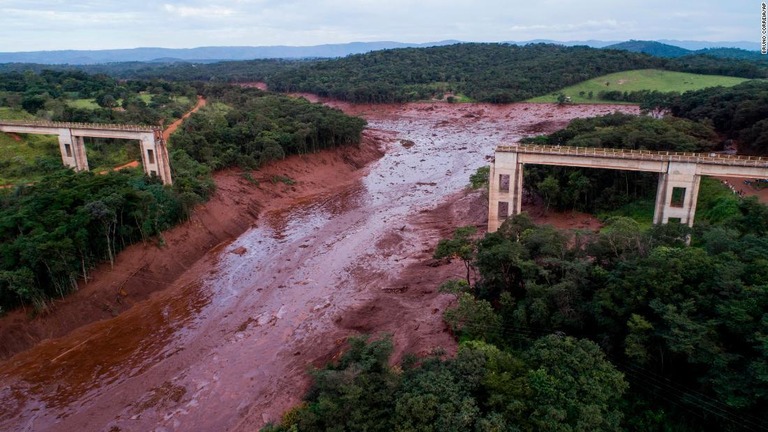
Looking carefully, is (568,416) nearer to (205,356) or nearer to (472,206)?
(205,356)

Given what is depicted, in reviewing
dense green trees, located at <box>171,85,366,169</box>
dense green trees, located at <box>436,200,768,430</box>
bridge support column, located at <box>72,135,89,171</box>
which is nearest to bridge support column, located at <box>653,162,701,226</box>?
dense green trees, located at <box>436,200,768,430</box>

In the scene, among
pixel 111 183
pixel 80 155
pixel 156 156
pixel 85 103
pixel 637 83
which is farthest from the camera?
pixel 637 83

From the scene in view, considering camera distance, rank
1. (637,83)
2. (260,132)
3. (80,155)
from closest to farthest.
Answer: (80,155) < (260,132) < (637,83)

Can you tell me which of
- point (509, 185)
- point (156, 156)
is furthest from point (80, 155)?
point (509, 185)

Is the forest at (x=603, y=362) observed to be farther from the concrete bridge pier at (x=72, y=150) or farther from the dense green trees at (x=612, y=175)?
the concrete bridge pier at (x=72, y=150)

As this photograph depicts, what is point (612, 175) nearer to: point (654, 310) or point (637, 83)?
point (654, 310)

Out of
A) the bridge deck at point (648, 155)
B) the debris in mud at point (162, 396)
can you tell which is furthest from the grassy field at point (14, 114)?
the bridge deck at point (648, 155)
